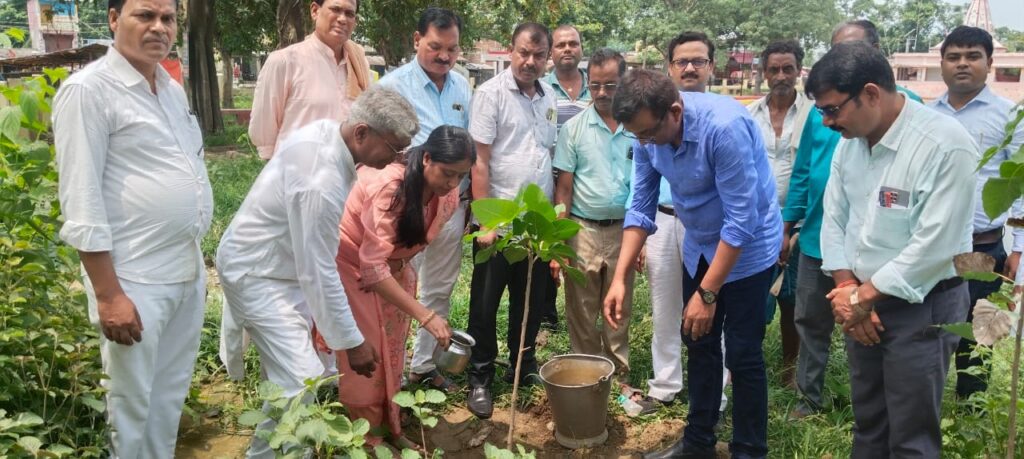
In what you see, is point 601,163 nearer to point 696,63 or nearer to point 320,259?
point 696,63

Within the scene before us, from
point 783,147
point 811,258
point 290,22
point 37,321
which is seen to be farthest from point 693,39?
point 290,22

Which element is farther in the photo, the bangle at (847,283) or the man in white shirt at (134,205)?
the bangle at (847,283)

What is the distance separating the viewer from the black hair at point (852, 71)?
2.15m

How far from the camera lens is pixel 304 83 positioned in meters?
3.69

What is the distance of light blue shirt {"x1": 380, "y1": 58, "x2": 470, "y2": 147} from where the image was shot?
147 inches

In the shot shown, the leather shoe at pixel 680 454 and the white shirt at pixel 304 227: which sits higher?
the white shirt at pixel 304 227

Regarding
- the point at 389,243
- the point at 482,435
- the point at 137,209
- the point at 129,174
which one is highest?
the point at 129,174

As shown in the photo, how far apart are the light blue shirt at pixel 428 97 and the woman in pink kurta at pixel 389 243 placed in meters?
0.72

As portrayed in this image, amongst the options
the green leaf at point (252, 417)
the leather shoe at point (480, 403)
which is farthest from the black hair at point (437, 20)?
the green leaf at point (252, 417)

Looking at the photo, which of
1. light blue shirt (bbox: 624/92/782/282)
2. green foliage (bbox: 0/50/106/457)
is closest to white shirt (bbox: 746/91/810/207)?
light blue shirt (bbox: 624/92/782/282)

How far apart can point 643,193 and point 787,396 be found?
1393 mm

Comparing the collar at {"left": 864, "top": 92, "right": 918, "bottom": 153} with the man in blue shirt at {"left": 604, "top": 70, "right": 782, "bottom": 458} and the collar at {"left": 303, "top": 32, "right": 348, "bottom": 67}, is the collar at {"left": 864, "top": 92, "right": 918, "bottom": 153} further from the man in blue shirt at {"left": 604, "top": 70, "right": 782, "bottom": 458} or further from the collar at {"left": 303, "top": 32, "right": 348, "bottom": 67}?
the collar at {"left": 303, "top": 32, "right": 348, "bottom": 67}

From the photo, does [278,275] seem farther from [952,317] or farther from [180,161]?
[952,317]

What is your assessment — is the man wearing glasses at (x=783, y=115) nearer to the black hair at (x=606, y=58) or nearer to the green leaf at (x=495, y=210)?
the black hair at (x=606, y=58)
